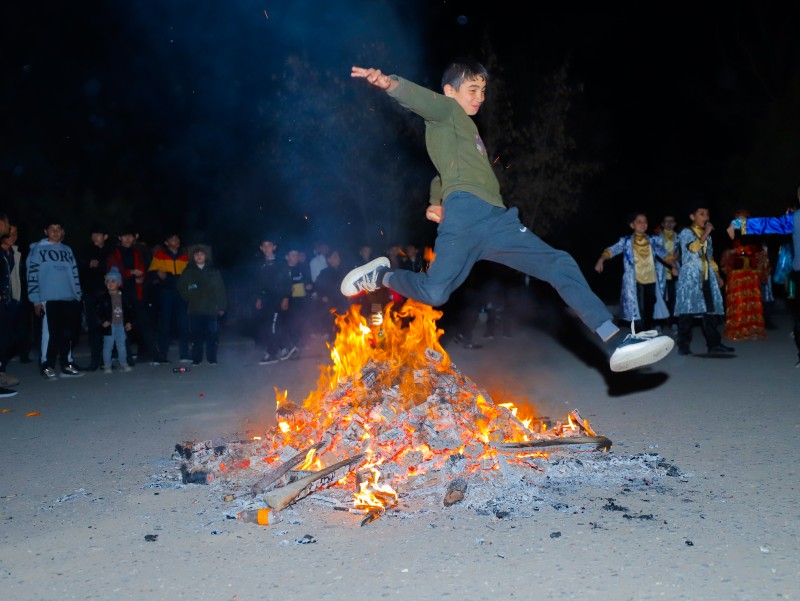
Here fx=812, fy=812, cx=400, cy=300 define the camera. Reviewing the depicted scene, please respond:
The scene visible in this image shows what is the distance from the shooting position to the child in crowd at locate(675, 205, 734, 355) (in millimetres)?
10695

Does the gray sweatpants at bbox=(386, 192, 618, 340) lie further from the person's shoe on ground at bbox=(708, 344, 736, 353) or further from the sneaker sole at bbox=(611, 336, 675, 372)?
the person's shoe on ground at bbox=(708, 344, 736, 353)

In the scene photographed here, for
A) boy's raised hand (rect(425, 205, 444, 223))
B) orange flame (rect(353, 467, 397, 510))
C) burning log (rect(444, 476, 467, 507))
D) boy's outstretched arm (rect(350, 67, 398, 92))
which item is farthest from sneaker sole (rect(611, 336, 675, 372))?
boy's outstretched arm (rect(350, 67, 398, 92))

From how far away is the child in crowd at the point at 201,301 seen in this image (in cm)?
1161

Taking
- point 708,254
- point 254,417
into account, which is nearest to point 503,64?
point 708,254

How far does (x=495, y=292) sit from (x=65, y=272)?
7257 millimetres

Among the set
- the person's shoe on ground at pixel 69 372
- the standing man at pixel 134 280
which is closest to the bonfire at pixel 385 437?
the person's shoe on ground at pixel 69 372

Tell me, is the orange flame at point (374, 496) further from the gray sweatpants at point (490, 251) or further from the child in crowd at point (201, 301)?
the child in crowd at point (201, 301)

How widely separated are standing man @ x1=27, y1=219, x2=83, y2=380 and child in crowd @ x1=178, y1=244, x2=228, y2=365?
156 cm

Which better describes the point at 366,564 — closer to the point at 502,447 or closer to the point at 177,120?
the point at 502,447

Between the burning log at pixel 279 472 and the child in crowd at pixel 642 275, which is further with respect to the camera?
the child in crowd at pixel 642 275

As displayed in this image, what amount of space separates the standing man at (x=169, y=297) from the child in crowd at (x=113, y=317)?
837 mm

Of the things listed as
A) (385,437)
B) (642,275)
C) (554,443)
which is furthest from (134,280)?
(554,443)

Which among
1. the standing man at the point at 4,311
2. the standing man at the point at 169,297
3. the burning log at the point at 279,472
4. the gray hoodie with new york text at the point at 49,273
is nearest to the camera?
the burning log at the point at 279,472

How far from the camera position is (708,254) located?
433 inches
